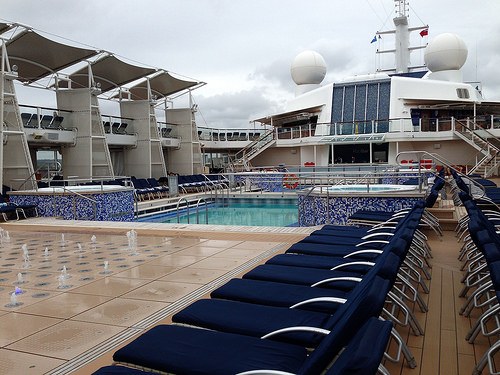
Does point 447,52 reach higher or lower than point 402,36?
lower

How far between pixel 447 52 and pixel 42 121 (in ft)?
73.1

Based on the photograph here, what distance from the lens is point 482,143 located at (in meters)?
20.5

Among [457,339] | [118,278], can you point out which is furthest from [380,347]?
[118,278]

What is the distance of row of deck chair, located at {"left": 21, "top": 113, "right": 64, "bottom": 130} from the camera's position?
14672mm

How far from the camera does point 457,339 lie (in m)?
2.76

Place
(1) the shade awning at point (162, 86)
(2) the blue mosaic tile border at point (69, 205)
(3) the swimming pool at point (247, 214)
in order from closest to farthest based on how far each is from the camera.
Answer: (2) the blue mosaic tile border at point (69, 205)
(3) the swimming pool at point (247, 214)
(1) the shade awning at point (162, 86)

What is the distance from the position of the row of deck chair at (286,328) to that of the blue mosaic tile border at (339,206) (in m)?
4.95

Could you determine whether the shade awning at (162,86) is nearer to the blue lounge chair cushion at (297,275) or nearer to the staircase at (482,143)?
the staircase at (482,143)

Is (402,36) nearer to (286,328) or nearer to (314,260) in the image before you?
(314,260)

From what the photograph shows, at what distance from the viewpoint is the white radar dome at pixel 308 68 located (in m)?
29.2

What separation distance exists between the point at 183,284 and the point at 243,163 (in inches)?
796

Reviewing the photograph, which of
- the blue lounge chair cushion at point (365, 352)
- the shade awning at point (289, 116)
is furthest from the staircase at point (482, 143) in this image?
the blue lounge chair cushion at point (365, 352)

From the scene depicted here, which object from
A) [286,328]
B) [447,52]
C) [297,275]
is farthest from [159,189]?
[447,52]

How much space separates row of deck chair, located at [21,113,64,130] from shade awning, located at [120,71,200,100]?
5326 mm
